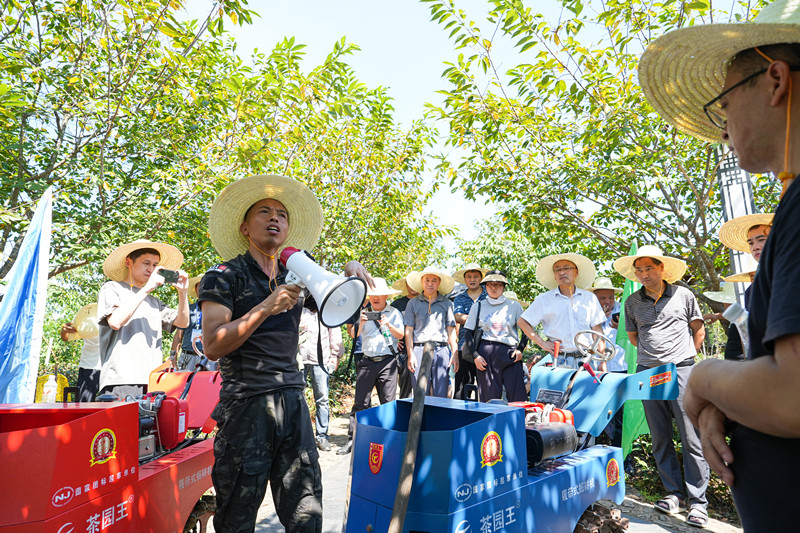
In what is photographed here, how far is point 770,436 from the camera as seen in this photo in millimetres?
1126

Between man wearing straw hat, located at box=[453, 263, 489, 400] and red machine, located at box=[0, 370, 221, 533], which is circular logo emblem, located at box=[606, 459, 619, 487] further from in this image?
man wearing straw hat, located at box=[453, 263, 489, 400]

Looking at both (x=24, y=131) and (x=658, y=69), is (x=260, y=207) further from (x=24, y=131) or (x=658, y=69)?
(x=24, y=131)

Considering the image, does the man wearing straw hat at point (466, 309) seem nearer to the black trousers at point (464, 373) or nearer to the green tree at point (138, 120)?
the black trousers at point (464, 373)

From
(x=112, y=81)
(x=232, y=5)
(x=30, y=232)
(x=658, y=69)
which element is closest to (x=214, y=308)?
(x=658, y=69)

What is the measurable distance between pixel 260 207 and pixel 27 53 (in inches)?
208

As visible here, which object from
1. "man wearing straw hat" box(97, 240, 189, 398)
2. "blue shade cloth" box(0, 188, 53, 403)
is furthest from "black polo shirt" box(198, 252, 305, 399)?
"blue shade cloth" box(0, 188, 53, 403)

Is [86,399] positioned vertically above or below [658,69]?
below

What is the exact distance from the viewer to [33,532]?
83.4 inches

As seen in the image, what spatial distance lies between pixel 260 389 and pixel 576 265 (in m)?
4.88

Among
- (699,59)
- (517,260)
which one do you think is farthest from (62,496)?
(517,260)

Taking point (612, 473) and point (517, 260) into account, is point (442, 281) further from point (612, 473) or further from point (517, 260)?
point (517, 260)

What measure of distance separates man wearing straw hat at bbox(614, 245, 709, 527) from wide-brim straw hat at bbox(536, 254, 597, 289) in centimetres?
98

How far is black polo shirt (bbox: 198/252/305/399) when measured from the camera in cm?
257

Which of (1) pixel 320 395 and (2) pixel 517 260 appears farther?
(2) pixel 517 260
